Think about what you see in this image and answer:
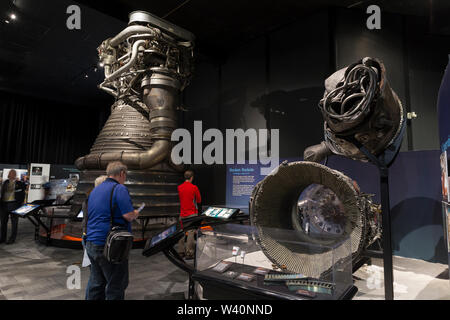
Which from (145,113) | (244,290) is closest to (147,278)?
(244,290)

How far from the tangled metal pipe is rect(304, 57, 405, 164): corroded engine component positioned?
5161 mm

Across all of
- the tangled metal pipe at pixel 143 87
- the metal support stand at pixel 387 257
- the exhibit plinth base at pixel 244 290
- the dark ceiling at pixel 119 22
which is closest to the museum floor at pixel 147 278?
the metal support stand at pixel 387 257

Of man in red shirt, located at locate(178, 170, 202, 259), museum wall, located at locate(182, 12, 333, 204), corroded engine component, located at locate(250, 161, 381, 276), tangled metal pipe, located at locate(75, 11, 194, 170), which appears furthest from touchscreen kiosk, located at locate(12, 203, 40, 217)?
corroded engine component, located at locate(250, 161, 381, 276)

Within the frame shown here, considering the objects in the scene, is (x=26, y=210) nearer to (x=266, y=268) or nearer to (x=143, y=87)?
(x=143, y=87)

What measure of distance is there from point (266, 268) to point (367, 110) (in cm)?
170

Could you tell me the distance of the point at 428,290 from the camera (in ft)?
11.1

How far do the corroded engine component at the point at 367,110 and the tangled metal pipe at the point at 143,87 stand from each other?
516 centimetres

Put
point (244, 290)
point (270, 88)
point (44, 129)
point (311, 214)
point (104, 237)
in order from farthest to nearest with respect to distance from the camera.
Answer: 1. point (44, 129)
2. point (270, 88)
3. point (311, 214)
4. point (104, 237)
5. point (244, 290)

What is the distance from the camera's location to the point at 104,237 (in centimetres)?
271

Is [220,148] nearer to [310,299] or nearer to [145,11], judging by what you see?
[145,11]

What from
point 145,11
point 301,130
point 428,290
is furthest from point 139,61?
point 428,290

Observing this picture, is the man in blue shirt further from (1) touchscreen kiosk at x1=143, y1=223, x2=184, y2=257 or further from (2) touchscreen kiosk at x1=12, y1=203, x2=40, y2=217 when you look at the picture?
(2) touchscreen kiosk at x1=12, y1=203, x2=40, y2=217

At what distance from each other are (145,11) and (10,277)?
21.1ft

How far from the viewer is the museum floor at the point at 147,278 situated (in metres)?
3.41
